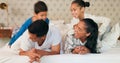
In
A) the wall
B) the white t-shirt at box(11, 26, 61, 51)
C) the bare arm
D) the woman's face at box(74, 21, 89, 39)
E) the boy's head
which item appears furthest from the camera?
the wall

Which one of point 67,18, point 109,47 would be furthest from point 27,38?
point 67,18

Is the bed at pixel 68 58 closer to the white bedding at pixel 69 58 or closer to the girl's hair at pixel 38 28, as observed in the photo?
the white bedding at pixel 69 58

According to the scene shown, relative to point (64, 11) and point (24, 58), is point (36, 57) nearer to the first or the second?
point (24, 58)

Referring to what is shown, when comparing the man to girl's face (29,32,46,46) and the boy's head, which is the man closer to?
girl's face (29,32,46,46)

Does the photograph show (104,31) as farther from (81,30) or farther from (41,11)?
(41,11)

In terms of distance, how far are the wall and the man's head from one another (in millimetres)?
2011

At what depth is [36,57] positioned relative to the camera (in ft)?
5.99

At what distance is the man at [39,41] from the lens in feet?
6.00

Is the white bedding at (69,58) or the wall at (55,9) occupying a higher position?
the wall at (55,9)

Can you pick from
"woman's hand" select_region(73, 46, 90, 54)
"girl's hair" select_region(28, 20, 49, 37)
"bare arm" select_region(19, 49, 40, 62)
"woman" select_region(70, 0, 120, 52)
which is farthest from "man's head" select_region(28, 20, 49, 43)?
"woman" select_region(70, 0, 120, 52)

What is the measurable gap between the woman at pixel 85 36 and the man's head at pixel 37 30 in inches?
13.6

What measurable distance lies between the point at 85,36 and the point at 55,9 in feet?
6.12

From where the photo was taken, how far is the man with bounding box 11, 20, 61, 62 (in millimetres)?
1828

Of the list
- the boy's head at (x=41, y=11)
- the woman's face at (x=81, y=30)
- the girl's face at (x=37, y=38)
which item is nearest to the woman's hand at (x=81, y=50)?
the woman's face at (x=81, y=30)
